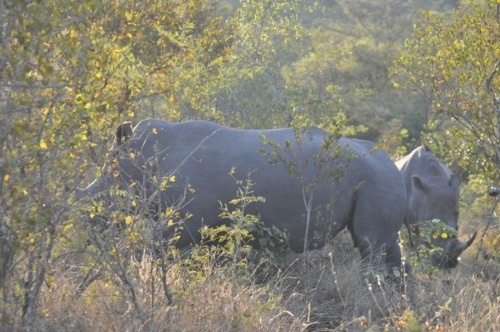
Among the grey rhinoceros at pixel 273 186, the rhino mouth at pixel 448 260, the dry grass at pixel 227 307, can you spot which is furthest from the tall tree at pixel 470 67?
the dry grass at pixel 227 307

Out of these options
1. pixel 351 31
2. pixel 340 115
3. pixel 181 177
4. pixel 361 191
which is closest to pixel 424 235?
pixel 361 191

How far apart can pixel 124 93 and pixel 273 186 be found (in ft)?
6.53

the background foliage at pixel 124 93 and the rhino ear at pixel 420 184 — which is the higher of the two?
the background foliage at pixel 124 93

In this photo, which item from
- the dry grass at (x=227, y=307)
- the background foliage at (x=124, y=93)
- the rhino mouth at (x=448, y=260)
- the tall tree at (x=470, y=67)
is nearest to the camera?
the background foliage at (x=124, y=93)

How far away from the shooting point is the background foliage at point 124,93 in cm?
450

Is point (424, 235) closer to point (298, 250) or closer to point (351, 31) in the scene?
point (298, 250)

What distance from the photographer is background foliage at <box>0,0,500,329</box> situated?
450 cm

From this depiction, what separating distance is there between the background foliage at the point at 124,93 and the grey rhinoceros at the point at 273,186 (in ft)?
1.42

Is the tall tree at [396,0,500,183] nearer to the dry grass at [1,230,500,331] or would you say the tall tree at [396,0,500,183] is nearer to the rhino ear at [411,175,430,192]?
the rhino ear at [411,175,430,192]

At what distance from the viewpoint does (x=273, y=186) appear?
26.3 ft

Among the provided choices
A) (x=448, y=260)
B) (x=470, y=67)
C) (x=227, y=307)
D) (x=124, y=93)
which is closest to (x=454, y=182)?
(x=448, y=260)

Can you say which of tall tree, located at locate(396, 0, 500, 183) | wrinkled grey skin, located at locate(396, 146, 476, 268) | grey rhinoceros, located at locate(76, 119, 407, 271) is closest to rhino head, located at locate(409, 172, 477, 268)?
wrinkled grey skin, located at locate(396, 146, 476, 268)

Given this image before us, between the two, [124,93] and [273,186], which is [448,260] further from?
[124,93]

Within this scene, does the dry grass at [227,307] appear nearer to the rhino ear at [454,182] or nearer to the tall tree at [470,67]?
the tall tree at [470,67]
